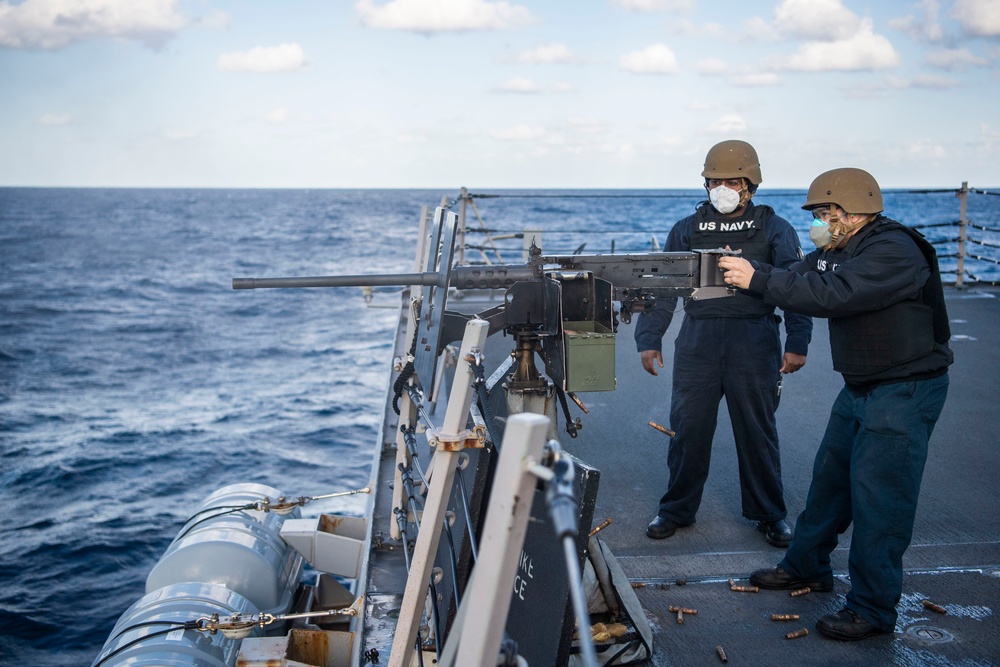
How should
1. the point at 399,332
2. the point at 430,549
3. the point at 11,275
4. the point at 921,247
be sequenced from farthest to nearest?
the point at 11,275, the point at 399,332, the point at 921,247, the point at 430,549

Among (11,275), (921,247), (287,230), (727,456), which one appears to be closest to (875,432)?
(921,247)

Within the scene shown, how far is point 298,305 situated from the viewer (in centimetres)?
3503

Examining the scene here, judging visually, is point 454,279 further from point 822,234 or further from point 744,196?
point 744,196

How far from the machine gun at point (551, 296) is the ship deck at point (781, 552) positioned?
1.26 metres

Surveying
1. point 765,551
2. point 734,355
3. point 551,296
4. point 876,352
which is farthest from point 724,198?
point 765,551

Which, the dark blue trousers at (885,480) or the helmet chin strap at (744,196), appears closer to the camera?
the dark blue trousers at (885,480)

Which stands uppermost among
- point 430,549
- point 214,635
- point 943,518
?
point 430,549

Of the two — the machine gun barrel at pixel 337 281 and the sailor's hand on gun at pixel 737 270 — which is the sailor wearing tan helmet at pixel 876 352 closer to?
the sailor's hand on gun at pixel 737 270

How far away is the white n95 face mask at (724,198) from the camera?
5422mm

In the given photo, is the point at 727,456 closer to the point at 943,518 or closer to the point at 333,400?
the point at 943,518

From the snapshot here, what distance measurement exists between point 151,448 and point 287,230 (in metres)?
66.5

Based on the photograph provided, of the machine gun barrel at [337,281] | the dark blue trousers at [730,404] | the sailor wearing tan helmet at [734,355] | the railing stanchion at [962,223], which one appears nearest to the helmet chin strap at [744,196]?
the sailor wearing tan helmet at [734,355]

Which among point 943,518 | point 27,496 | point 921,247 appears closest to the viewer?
point 921,247

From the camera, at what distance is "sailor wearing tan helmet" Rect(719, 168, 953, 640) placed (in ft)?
14.0
